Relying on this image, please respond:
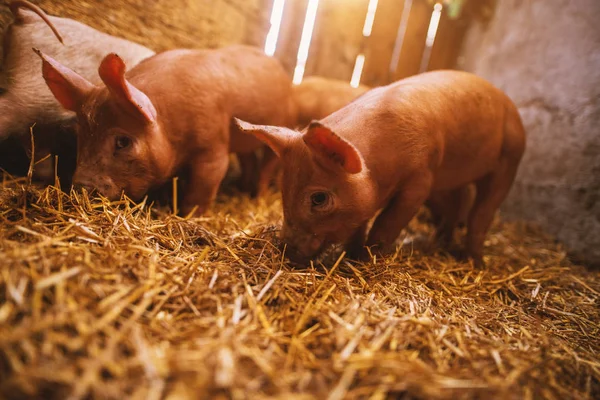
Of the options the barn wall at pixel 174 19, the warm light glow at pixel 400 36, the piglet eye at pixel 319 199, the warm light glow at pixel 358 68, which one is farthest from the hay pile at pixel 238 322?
the warm light glow at pixel 400 36

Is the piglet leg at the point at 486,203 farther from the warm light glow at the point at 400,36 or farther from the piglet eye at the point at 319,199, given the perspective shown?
the warm light glow at the point at 400,36

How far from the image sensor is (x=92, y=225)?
6.18 feet

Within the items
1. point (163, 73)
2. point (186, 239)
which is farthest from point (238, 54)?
point (186, 239)

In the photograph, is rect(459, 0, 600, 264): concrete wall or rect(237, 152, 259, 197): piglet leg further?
rect(237, 152, 259, 197): piglet leg

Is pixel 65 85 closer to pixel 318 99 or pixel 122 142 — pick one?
pixel 122 142

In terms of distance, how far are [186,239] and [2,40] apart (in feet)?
6.68

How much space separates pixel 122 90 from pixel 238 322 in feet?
5.37

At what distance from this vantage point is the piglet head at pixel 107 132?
A: 239cm

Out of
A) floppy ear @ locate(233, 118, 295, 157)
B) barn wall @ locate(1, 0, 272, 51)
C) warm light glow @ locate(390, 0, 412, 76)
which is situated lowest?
floppy ear @ locate(233, 118, 295, 157)

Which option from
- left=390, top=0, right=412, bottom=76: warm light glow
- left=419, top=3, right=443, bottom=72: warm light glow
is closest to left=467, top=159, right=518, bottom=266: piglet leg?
left=390, top=0, right=412, bottom=76: warm light glow

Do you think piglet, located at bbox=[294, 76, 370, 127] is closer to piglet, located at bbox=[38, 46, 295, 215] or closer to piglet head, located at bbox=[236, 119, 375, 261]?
piglet, located at bbox=[38, 46, 295, 215]

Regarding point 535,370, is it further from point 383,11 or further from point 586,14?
point 383,11

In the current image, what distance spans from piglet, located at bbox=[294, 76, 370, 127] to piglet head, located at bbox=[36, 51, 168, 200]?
6.37ft

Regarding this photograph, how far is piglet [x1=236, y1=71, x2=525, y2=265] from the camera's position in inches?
85.2
